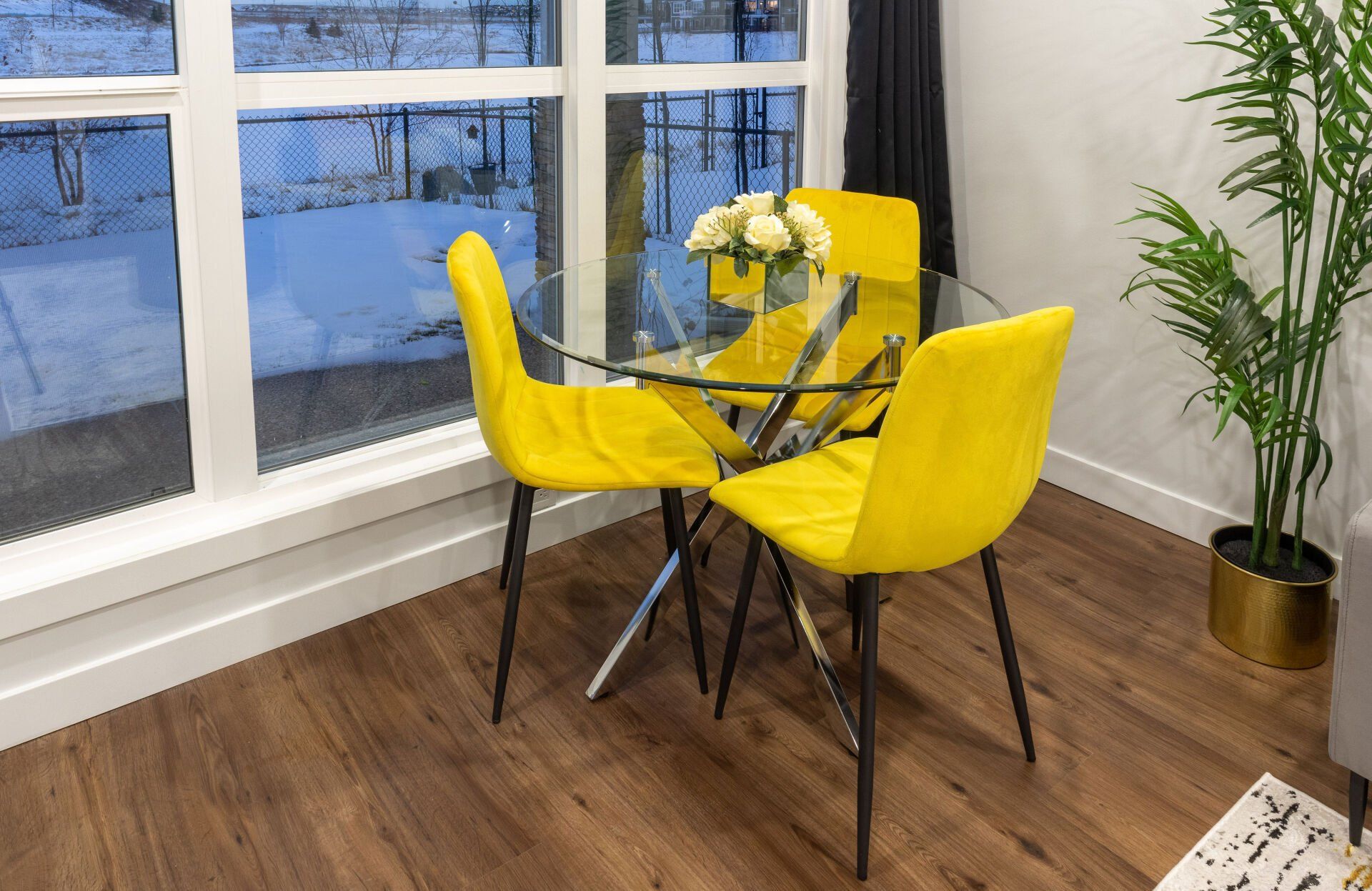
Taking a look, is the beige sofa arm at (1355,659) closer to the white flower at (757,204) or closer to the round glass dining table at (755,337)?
the round glass dining table at (755,337)

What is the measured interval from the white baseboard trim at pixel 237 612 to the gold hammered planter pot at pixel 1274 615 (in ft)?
5.47

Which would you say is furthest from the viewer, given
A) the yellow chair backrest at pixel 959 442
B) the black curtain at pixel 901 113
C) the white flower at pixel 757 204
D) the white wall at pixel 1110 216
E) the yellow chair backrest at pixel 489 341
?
the black curtain at pixel 901 113

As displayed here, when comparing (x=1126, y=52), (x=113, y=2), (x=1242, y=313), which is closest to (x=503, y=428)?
(x=113, y=2)

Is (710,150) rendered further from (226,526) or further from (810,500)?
(226,526)

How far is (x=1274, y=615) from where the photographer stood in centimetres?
267

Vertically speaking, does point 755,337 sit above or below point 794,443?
above

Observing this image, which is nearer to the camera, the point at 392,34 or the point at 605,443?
the point at 605,443

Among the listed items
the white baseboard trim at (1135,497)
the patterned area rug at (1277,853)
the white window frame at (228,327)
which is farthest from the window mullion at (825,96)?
the patterned area rug at (1277,853)

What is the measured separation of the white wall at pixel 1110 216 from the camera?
299 cm

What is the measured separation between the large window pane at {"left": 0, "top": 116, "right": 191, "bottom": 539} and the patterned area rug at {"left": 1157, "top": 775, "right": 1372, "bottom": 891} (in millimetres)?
2224

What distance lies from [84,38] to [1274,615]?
2784mm

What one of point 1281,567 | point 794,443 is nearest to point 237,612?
point 794,443

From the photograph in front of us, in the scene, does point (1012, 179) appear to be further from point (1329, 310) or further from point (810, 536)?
point (810, 536)

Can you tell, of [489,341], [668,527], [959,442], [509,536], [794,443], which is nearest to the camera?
[959,442]
